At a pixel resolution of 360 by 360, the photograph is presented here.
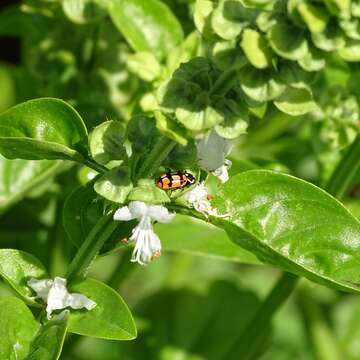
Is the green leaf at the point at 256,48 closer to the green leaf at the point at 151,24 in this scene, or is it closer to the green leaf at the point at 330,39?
the green leaf at the point at 330,39

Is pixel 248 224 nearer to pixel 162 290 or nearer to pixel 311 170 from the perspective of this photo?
pixel 162 290

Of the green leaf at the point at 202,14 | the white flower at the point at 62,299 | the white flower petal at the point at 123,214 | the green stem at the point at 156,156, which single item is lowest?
the white flower at the point at 62,299

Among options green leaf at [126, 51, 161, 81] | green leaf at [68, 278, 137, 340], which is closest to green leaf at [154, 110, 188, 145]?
green leaf at [68, 278, 137, 340]

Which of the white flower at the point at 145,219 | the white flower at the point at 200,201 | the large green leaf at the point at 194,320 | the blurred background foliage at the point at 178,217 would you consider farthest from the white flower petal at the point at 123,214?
the large green leaf at the point at 194,320

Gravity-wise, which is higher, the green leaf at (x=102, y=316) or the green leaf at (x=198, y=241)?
the green leaf at (x=102, y=316)

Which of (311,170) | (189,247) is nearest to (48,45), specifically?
(189,247)

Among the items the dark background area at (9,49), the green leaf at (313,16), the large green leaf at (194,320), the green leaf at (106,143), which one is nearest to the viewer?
Answer: the green leaf at (313,16)

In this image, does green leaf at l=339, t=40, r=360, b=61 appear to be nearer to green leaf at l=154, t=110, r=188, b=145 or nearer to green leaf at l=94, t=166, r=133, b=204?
green leaf at l=154, t=110, r=188, b=145

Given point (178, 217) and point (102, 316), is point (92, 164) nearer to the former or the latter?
point (102, 316)

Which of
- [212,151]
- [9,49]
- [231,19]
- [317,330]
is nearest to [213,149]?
[212,151]
